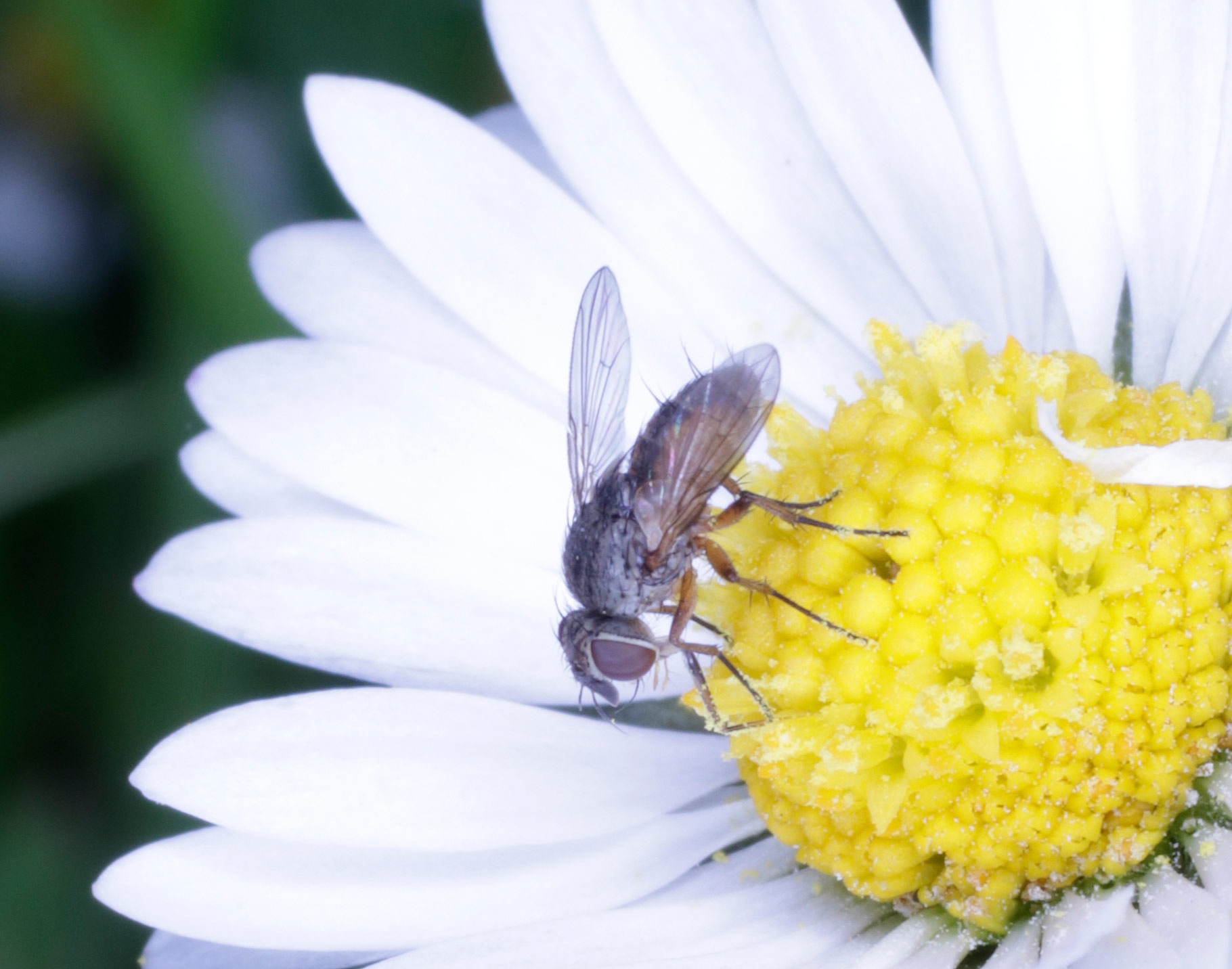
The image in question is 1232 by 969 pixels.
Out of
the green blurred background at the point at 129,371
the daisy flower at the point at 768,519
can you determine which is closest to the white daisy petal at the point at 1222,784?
the daisy flower at the point at 768,519

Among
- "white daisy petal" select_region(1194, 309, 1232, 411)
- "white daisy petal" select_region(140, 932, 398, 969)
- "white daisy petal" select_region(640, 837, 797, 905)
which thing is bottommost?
"white daisy petal" select_region(640, 837, 797, 905)

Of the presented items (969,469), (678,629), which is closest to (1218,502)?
(969,469)

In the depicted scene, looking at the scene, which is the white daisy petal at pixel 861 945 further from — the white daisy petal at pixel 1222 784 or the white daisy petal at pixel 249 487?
the white daisy petal at pixel 249 487

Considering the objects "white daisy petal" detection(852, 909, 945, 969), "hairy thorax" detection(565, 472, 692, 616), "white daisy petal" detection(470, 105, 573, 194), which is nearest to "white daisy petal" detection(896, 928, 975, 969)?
"white daisy petal" detection(852, 909, 945, 969)

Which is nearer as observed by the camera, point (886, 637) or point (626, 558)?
point (886, 637)

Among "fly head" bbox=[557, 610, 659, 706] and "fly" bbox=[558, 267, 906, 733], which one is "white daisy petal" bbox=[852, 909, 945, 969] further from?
"fly head" bbox=[557, 610, 659, 706]

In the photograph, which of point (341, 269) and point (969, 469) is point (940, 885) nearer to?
point (969, 469)
